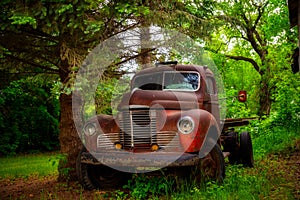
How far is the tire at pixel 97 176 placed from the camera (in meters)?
6.77

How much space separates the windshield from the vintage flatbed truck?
2 cm

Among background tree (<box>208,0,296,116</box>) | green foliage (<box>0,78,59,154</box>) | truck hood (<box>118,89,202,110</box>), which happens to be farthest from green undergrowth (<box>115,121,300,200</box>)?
green foliage (<box>0,78,59,154</box>)

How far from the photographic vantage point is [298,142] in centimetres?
1080

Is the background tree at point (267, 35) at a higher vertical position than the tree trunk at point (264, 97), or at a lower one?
higher

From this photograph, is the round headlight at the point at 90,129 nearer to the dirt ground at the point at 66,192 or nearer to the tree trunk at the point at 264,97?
the dirt ground at the point at 66,192

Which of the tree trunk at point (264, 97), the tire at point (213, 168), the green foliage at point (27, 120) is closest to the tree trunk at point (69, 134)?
the tire at point (213, 168)

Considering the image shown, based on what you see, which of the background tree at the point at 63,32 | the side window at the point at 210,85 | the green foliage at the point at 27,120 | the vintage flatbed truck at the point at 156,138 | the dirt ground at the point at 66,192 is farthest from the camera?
the green foliage at the point at 27,120

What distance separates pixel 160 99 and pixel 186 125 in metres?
0.89

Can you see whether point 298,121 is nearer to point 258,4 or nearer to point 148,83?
point 148,83

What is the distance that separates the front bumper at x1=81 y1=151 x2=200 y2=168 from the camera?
5.76 m

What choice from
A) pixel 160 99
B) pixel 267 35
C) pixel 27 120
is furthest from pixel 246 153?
pixel 27 120

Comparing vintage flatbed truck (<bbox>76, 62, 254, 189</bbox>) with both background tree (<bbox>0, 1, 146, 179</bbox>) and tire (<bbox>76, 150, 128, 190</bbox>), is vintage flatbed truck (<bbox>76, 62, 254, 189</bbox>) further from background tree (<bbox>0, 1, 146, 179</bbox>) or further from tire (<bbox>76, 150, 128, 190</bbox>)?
background tree (<bbox>0, 1, 146, 179</bbox>)

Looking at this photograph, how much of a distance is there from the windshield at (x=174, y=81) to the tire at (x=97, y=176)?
6.08ft

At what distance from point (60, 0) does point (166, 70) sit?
111 inches
